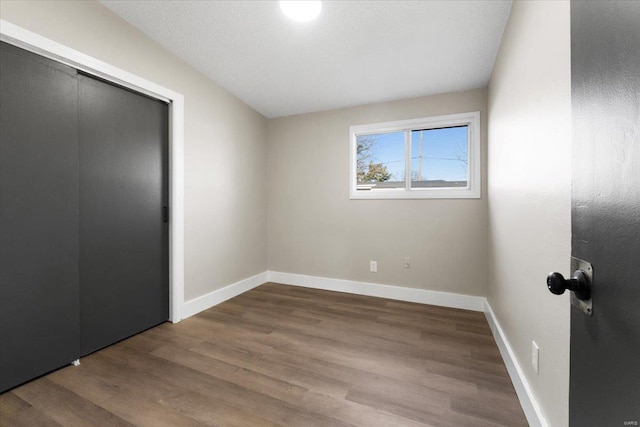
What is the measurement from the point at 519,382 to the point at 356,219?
2.18 m

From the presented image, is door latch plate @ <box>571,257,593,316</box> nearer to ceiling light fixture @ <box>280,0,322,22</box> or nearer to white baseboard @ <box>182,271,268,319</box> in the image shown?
ceiling light fixture @ <box>280,0,322,22</box>

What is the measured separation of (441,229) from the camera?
2963 millimetres

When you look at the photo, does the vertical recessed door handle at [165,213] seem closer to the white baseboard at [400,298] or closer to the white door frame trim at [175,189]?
the white door frame trim at [175,189]

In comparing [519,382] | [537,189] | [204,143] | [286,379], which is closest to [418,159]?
[537,189]

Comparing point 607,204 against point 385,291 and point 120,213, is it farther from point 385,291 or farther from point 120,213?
point 385,291

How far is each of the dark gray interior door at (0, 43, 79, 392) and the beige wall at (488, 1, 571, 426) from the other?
9.01ft

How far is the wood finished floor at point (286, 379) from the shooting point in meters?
1.39

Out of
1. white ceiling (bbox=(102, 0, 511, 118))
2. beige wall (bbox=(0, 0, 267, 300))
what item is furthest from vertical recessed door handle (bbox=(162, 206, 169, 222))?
white ceiling (bbox=(102, 0, 511, 118))

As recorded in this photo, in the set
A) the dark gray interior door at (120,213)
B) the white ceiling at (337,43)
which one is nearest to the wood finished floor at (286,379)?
the dark gray interior door at (120,213)

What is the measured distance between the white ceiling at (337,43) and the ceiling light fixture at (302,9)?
0.19 ft

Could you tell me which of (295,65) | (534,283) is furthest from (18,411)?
(295,65)

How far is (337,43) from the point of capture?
2193 millimetres

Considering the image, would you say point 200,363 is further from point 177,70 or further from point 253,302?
point 177,70

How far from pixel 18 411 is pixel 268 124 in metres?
3.55
